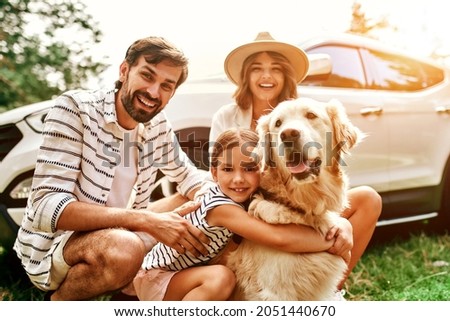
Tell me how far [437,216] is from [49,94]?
2128mm

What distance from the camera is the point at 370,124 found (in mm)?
2350

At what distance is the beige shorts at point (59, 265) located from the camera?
1.69 metres

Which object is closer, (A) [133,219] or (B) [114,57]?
(A) [133,219]

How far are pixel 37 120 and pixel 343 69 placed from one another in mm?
1437

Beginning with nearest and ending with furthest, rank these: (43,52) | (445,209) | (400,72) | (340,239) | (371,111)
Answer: (340,239), (43,52), (371,111), (400,72), (445,209)

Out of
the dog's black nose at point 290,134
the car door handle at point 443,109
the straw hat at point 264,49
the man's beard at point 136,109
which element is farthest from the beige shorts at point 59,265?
the car door handle at point 443,109

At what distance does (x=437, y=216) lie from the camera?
2.70 meters

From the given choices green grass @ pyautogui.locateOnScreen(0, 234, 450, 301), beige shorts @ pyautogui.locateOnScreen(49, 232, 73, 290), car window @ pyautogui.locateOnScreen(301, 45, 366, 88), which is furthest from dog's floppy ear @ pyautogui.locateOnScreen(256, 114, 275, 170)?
green grass @ pyautogui.locateOnScreen(0, 234, 450, 301)

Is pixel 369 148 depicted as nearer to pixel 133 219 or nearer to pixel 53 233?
pixel 133 219

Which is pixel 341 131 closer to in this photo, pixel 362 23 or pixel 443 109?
pixel 362 23

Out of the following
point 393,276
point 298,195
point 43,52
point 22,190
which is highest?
point 43,52

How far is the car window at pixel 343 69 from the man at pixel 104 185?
0.74 m

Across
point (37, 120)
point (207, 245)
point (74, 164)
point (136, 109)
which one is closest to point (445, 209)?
point (207, 245)
